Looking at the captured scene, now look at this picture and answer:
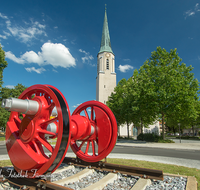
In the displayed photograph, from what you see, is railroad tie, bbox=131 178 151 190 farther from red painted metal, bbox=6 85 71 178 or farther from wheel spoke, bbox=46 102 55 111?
wheel spoke, bbox=46 102 55 111

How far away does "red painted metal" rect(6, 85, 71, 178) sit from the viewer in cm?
319

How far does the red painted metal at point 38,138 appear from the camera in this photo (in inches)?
126

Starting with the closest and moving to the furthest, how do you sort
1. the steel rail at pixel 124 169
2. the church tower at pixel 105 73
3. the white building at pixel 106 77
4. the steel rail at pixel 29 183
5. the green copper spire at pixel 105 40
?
the steel rail at pixel 29 183, the steel rail at pixel 124 169, the white building at pixel 106 77, the church tower at pixel 105 73, the green copper spire at pixel 105 40

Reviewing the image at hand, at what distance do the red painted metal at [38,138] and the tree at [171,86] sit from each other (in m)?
17.5

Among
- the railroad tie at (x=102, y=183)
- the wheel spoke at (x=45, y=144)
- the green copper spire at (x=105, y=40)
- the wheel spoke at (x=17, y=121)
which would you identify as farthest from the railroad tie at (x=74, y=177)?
the green copper spire at (x=105, y=40)

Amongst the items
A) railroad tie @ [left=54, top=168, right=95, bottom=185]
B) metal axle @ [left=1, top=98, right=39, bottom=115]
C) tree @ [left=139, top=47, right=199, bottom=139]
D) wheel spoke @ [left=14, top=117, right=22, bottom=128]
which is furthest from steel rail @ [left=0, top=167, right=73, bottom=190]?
tree @ [left=139, top=47, right=199, bottom=139]

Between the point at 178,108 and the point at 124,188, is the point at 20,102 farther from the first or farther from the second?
the point at 178,108

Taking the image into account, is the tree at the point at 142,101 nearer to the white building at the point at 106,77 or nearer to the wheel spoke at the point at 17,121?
the wheel spoke at the point at 17,121

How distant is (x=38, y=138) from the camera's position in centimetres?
350

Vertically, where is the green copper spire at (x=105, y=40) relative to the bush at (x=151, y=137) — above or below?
above

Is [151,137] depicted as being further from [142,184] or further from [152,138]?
[142,184]

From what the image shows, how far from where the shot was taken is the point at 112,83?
49375 millimetres

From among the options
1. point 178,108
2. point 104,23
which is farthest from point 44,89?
point 104,23

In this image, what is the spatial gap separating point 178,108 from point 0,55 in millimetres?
25251
